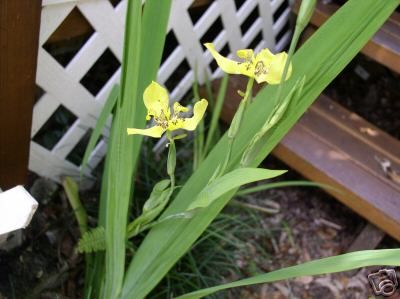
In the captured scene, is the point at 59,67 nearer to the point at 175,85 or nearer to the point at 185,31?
the point at 185,31

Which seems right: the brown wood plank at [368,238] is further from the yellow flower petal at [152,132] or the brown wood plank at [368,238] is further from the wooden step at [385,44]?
the yellow flower petal at [152,132]

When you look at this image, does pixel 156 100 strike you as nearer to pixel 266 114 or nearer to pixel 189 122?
pixel 189 122

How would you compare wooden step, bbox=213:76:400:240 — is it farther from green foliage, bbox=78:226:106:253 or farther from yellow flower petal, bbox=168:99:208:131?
yellow flower petal, bbox=168:99:208:131

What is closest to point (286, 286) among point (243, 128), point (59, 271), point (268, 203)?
point (268, 203)

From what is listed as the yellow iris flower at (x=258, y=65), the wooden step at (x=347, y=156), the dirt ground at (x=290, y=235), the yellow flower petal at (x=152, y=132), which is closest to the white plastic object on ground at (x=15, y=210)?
the yellow flower petal at (x=152, y=132)

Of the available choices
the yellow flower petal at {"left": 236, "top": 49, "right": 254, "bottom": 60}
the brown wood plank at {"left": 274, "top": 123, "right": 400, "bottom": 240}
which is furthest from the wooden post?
the brown wood plank at {"left": 274, "top": 123, "right": 400, "bottom": 240}

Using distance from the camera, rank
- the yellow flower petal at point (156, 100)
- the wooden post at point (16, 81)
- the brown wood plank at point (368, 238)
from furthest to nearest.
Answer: the brown wood plank at point (368, 238), the wooden post at point (16, 81), the yellow flower petal at point (156, 100)
